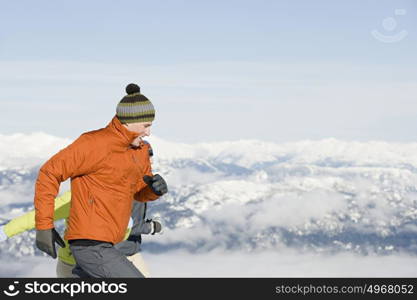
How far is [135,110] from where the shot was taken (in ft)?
21.1

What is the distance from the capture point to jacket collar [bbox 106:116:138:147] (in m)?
6.46

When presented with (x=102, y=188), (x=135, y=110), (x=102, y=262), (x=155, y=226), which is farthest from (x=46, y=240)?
(x=155, y=226)

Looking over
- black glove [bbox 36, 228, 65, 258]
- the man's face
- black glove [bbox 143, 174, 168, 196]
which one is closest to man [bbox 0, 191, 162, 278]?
black glove [bbox 143, 174, 168, 196]

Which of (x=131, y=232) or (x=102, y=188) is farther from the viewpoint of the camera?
(x=131, y=232)

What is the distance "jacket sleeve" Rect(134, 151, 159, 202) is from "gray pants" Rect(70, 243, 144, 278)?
0.87 meters

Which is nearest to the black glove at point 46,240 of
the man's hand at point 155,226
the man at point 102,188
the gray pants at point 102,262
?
the man at point 102,188

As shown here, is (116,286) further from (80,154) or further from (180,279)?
(80,154)

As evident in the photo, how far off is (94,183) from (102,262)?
83 centimetres

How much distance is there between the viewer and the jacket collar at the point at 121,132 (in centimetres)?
646

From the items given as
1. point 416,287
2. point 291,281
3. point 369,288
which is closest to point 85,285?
point 291,281

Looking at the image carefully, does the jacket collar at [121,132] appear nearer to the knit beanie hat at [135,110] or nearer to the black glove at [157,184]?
the knit beanie hat at [135,110]

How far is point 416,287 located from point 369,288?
22.6 inches

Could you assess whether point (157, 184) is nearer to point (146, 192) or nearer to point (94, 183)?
point (146, 192)

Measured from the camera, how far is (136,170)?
670cm
